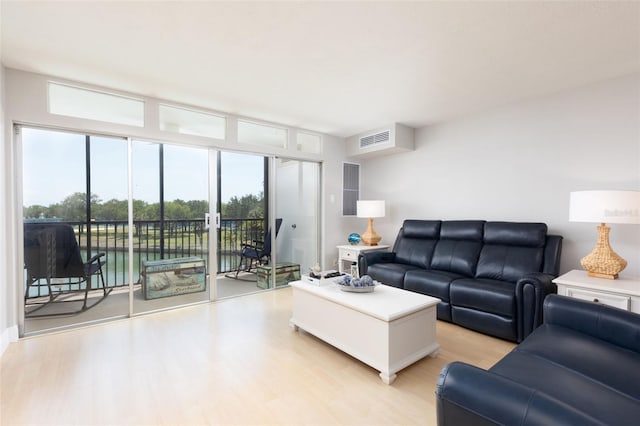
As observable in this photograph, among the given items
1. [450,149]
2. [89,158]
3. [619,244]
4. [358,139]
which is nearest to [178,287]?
[89,158]

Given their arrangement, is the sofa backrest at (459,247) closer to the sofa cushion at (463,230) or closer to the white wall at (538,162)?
the sofa cushion at (463,230)

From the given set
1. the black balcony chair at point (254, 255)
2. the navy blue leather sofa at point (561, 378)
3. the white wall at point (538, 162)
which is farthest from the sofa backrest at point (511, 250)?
the black balcony chair at point (254, 255)

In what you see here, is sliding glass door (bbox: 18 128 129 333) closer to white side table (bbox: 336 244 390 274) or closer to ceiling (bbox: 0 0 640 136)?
ceiling (bbox: 0 0 640 136)

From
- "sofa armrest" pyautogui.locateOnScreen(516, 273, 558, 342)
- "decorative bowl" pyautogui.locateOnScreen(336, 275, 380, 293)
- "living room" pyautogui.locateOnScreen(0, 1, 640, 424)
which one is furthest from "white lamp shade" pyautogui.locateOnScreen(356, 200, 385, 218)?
"sofa armrest" pyautogui.locateOnScreen(516, 273, 558, 342)

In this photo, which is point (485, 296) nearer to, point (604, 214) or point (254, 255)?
point (604, 214)

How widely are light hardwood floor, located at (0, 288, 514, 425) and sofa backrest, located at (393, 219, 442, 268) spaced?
0.95m

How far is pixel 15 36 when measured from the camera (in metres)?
2.10

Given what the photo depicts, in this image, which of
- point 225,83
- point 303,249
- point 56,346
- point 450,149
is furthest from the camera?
point 303,249

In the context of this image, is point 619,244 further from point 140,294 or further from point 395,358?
point 140,294

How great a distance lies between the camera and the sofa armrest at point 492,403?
80 cm

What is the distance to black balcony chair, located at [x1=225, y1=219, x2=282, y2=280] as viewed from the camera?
4227 mm

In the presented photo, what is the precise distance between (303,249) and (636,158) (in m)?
3.89

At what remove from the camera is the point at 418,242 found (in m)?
3.89

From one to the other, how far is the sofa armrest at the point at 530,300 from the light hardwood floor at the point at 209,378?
0.27 m
